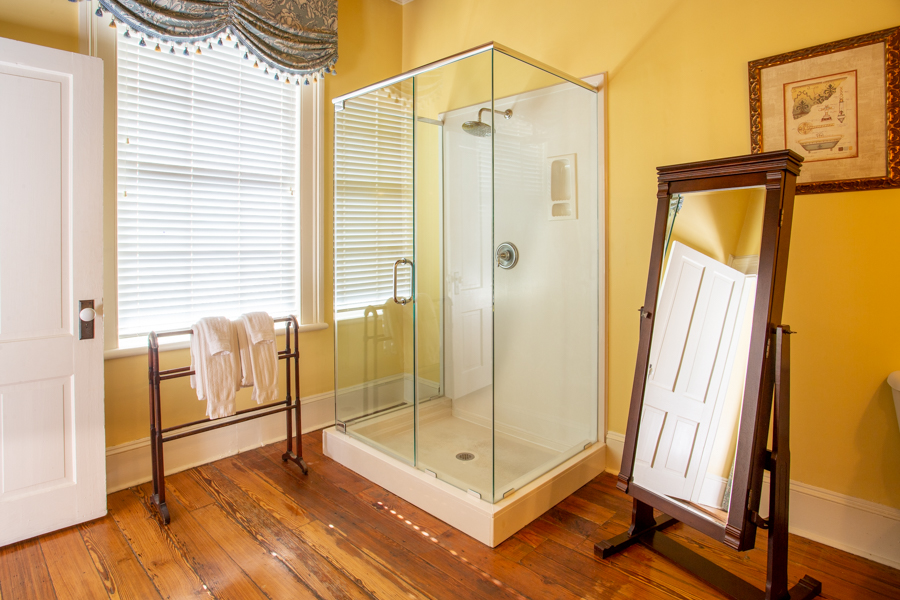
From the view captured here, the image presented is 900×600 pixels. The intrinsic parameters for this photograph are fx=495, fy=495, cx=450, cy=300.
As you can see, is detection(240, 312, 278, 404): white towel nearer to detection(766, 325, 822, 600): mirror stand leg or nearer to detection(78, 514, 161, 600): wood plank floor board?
detection(78, 514, 161, 600): wood plank floor board

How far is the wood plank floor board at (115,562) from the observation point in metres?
1.76

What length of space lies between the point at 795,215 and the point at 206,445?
313 centimetres

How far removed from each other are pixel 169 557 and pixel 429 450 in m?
1.16

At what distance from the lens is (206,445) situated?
279cm

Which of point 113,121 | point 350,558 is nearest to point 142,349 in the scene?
point 113,121

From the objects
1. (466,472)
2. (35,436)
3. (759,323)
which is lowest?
(466,472)

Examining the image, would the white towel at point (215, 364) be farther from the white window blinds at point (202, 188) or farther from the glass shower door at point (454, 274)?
the glass shower door at point (454, 274)

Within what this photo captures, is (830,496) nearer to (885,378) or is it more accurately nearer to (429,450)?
(885,378)

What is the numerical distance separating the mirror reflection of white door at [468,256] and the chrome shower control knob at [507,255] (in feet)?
0.20

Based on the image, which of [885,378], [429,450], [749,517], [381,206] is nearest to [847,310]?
[885,378]

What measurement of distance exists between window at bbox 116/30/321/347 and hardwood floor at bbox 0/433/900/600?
38.5 inches

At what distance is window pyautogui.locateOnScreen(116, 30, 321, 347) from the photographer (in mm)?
2494

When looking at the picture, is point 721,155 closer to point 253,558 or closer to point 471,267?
point 471,267

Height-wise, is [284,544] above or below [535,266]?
below
